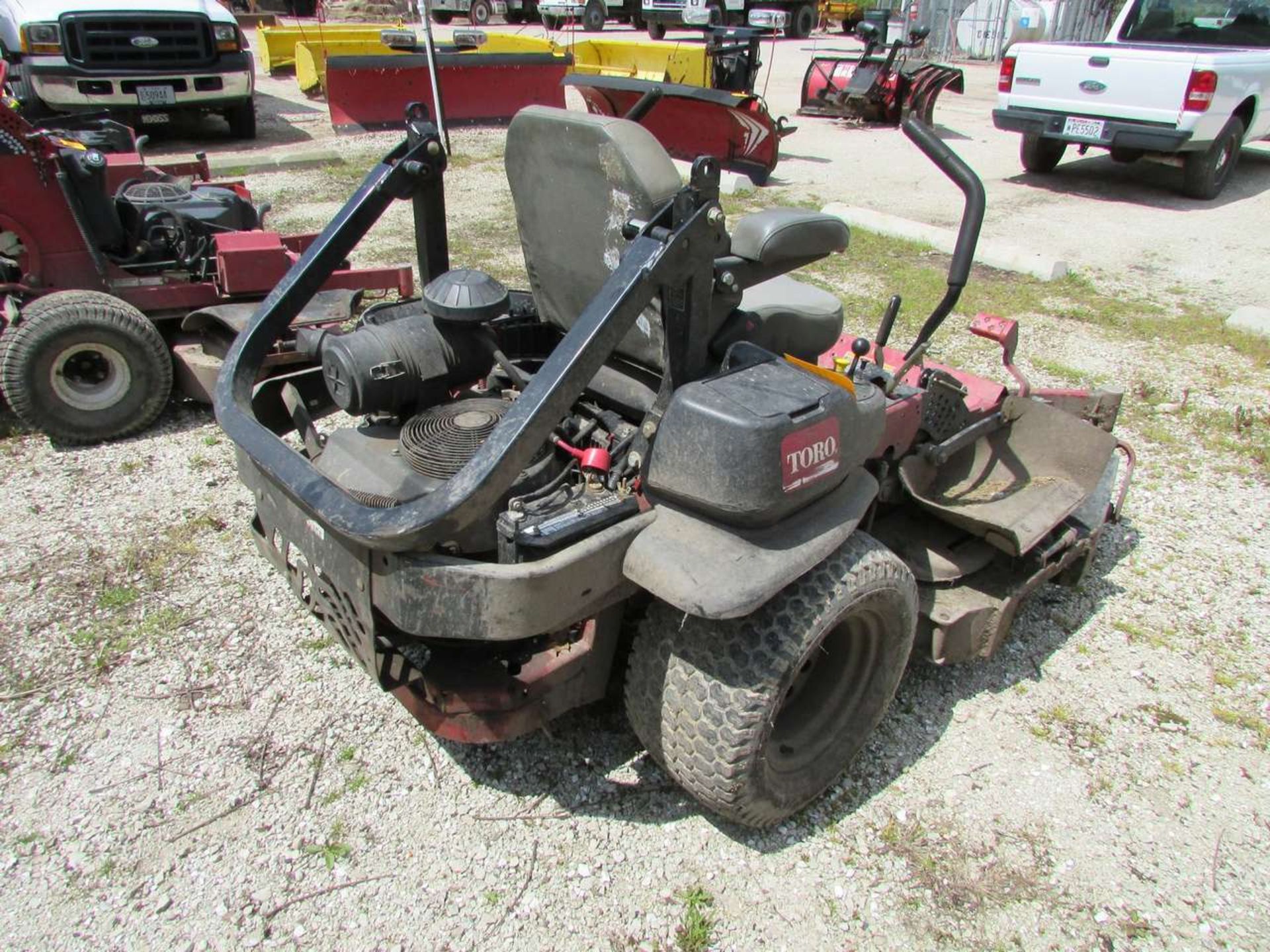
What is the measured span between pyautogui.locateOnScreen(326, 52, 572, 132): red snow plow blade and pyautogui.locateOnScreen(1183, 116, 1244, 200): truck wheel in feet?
23.7

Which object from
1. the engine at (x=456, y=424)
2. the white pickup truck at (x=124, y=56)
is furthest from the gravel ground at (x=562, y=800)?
the white pickup truck at (x=124, y=56)

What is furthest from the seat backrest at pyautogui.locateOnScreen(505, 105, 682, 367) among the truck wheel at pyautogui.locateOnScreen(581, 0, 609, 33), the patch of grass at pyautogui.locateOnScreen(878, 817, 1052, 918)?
the truck wheel at pyautogui.locateOnScreen(581, 0, 609, 33)

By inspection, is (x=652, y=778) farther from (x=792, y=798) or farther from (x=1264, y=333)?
(x=1264, y=333)

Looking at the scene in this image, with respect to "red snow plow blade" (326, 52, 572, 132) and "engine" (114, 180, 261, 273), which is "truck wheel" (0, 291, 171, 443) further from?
"red snow plow blade" (326, 52, 572, 132)

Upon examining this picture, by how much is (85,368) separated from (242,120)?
298 inches

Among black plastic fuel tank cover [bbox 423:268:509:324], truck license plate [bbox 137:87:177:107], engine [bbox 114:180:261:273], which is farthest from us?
truck license plate [bbox 137:87:177:107]

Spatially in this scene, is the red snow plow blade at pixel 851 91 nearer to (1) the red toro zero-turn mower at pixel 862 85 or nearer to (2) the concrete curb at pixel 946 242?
(1) the red toro zero-turn mower at pixel 862 85

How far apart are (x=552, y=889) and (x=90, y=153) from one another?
3.99m

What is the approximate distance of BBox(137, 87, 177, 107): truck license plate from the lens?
947 cm

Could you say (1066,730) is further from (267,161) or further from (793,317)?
(267,161)

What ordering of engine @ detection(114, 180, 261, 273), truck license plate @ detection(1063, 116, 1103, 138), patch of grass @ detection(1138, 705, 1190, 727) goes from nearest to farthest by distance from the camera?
patch of grass @ detection(1138, 705, 1190, 727), engine @ detection(114, 180, 261, 273), truck license plate @ detection(1063, 116, 1103, 138)

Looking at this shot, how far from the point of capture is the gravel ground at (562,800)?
7.40 ft

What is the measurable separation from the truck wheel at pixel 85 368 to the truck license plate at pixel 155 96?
6386mm

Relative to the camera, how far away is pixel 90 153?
4.38 m
